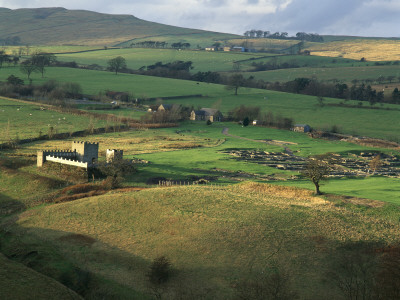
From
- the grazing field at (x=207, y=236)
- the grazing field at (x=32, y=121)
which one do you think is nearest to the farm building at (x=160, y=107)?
the grazing field at (x=32, y=121)

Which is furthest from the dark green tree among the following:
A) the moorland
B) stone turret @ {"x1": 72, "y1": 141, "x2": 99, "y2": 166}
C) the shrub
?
the shrub

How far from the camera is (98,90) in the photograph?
175m

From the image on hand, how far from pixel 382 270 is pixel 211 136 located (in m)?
77.4

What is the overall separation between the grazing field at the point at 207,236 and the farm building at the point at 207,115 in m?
82.7

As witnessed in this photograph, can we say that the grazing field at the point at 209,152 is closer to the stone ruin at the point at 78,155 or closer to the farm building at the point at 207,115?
the stone ruin at the point at 78,155

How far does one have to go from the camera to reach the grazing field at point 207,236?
44062mm

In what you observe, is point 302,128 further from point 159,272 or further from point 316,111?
point 159,272

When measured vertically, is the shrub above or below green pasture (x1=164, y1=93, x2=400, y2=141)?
below

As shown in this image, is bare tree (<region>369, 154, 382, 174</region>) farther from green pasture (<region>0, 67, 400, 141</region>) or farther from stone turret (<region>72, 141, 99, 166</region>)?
stone turret (<region>72, 141, 99, 166</region>)

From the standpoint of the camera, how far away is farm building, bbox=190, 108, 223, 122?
145750mm

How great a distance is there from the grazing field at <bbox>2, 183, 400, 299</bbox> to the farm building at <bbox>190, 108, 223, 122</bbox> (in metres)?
82.7

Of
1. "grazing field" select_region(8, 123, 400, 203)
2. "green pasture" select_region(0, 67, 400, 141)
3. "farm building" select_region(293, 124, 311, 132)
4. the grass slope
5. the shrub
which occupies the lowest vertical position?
the shrub

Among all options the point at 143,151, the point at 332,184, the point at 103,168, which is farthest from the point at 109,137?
the point at 332,184

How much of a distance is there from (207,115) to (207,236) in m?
98.0
